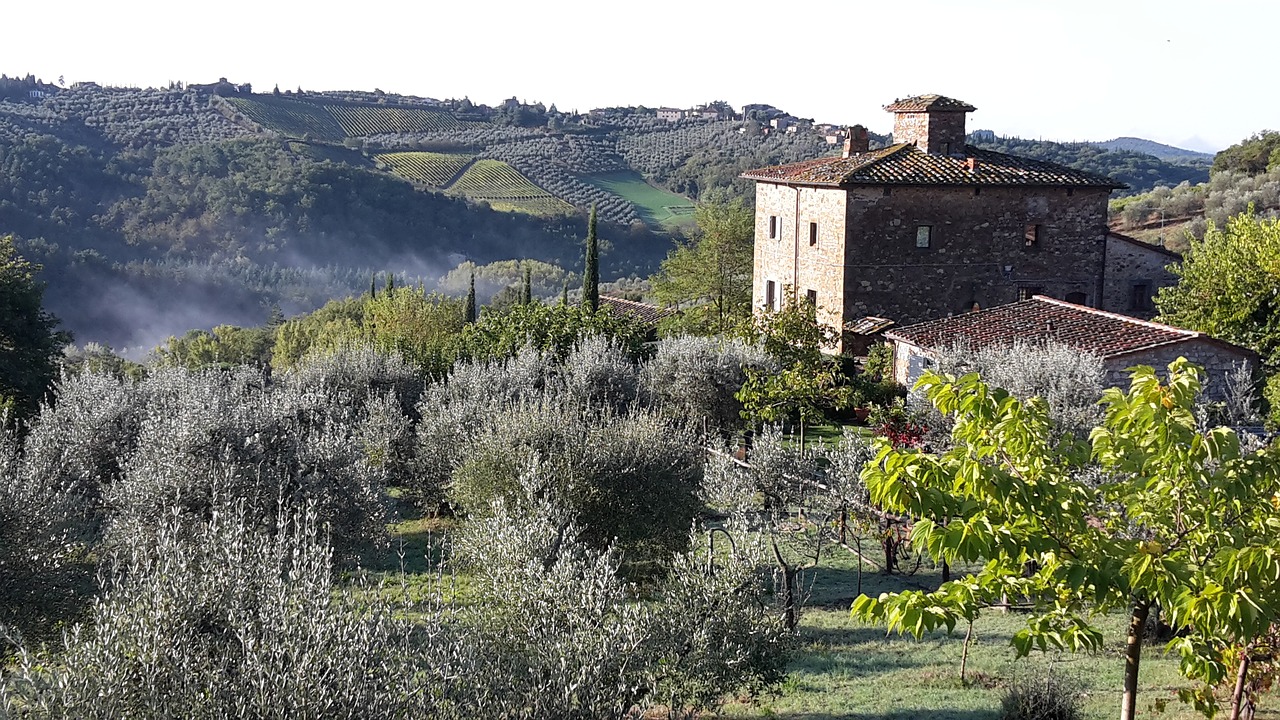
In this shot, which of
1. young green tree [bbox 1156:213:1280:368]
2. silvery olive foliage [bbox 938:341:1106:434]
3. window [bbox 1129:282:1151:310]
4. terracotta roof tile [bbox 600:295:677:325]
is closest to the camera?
silvery olive foliage [bbox 938:341:1106:434]

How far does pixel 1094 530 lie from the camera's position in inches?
275

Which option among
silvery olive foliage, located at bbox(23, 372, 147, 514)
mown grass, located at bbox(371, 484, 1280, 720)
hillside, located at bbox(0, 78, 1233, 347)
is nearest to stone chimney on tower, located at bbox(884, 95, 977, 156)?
mown grass, located at bbox(371, 484, 1280, 720)

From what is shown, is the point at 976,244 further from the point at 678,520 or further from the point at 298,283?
the point at 298,283

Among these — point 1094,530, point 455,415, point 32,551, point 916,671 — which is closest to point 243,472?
point 32,551

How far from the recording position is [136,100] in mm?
143625

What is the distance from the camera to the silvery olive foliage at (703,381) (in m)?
24.1

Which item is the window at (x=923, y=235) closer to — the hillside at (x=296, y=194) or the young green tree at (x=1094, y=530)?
the young green tree at (x=1094, y=530)

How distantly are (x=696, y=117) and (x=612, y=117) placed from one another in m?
16.1

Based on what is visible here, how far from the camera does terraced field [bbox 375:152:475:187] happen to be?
11919 centimetres

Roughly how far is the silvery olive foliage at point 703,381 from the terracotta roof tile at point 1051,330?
525 cm

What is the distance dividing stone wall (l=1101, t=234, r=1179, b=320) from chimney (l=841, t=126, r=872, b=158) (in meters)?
9.00

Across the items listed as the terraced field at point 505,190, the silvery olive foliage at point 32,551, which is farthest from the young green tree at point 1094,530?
the terraced field at point 505,190

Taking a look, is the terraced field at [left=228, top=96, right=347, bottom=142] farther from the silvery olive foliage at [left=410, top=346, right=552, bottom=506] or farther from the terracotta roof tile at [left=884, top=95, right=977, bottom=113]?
the silvery olive foliage at [left=410, top=346, right=552, bottom=506]

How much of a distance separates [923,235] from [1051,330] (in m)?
7.94
